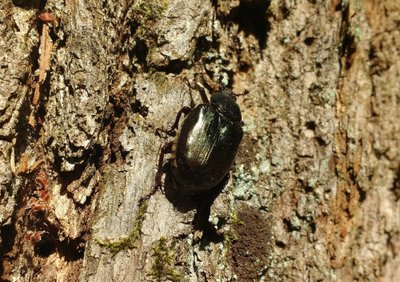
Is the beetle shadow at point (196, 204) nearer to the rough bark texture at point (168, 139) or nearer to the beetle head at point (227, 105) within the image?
the rough bark texture at point (168, 139)

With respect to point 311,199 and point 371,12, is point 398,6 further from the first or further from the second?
point 311,199

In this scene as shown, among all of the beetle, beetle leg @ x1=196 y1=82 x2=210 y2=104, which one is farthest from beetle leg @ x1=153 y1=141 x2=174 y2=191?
beetle leg @ x1=196 y1=82 x2=210 y2=104

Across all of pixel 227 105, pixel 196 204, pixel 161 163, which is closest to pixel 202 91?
pixel 227 105

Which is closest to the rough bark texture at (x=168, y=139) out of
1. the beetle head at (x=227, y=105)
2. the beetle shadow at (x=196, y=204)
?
the beetle shadow at (x=196, y=204)

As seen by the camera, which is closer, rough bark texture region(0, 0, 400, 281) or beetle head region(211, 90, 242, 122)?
rough bark texture region(0, 0, 400, 281)

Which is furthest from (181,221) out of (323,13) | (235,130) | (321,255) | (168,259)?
(323,13)

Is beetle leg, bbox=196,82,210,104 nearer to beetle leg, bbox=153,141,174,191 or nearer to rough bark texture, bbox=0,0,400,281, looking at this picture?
rough bark texture, bbox=0,0,400,281

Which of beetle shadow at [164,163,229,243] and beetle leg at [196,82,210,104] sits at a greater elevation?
beetle leg at [196,82,210,104]
